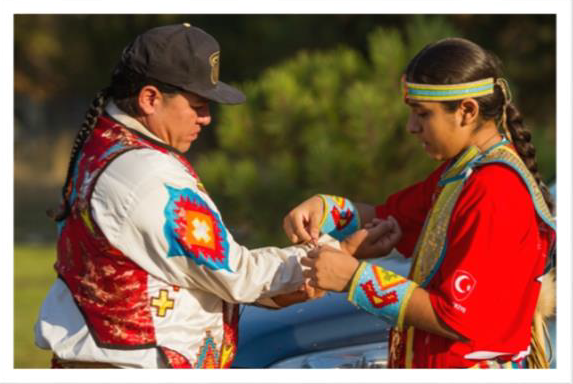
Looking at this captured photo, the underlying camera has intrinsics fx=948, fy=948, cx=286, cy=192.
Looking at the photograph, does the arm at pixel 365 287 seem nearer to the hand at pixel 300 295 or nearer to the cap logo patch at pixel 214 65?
the hand at pixel 300 295

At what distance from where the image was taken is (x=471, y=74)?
105 inches

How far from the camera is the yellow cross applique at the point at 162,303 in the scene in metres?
2.75

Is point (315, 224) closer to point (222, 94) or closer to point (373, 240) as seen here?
point (373, 240)

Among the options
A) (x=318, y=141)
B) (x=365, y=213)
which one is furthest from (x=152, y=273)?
(x=318, y=141)

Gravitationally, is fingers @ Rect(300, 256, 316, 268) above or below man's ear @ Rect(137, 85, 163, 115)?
below

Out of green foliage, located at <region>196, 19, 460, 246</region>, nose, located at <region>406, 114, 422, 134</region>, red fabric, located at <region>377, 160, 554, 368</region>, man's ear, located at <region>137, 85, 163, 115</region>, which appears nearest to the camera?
red fabric, located at <region>377, 160, 554, 368</region>

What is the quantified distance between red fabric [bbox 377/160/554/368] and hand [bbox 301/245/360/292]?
0.24m

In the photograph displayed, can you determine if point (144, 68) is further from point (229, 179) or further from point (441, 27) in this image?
point (441, 27)

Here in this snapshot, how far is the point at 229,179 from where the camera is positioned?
6.61m

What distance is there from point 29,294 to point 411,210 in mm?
7991

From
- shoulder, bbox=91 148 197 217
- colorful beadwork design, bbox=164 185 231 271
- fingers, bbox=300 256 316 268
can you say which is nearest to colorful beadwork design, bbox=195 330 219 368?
colorful beadwork design, bbox=164 185 231 271

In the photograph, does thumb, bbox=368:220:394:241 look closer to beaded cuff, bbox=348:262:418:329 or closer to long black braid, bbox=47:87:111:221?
beaded cuff, bbox=348:262:418:329

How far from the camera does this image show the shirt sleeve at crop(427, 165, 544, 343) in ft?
8.35
